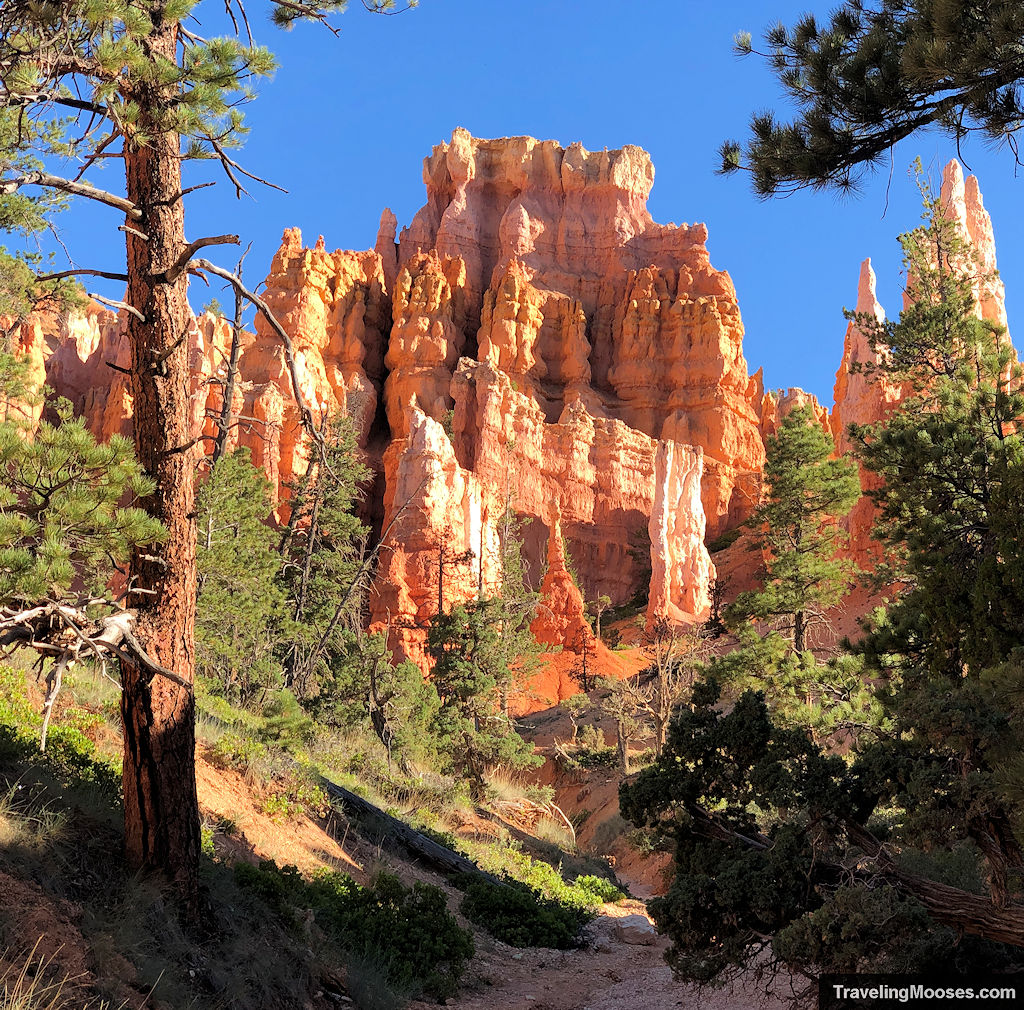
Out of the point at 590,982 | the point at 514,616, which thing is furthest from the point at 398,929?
the point at 514,616

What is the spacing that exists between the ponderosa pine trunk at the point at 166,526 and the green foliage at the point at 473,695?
1615cm

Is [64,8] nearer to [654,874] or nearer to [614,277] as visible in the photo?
[654,874]

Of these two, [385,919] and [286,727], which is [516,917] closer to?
[385,919]

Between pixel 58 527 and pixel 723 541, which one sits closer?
pixel 58 527

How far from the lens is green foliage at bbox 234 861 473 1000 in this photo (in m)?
8.73

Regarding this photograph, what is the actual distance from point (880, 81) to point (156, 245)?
6.19 meters

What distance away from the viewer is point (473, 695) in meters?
25.9

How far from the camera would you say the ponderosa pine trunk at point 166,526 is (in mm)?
6844

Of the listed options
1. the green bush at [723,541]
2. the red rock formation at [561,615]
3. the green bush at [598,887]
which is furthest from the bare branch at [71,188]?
the green bush at [723,541]

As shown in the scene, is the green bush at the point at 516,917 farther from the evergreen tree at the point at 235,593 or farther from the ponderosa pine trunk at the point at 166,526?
the evergreen tree at the point at 235,593

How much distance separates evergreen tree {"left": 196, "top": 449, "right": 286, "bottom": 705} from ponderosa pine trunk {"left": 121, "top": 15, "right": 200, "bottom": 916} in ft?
36.0

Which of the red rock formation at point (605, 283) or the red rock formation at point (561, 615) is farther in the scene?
the red rock formation at point (605, 283)

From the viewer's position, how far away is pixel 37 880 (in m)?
6.13

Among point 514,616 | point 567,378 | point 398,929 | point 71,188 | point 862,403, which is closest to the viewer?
point 71,188
